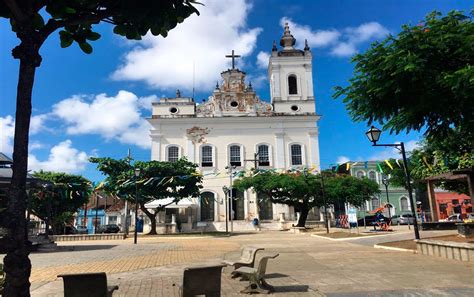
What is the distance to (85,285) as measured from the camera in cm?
447

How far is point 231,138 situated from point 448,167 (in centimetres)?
2325

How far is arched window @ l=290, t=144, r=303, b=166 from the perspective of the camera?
42.8 m

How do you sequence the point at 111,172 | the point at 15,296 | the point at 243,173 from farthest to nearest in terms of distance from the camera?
the point at 243,173 → the point at 111,172 → the point at 15,296

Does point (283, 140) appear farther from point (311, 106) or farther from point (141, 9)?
point (141, 9)

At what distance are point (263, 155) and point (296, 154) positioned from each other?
3.78m

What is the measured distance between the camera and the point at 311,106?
44094 millimetres

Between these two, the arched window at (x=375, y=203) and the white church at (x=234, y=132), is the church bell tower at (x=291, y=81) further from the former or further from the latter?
the arched window at (x=375, y=203)

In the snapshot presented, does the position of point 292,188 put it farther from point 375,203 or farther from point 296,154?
point 375,203

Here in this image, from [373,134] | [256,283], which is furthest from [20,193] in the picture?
[373,134]

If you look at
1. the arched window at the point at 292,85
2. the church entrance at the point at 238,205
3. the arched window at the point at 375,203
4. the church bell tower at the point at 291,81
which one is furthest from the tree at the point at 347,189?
the arched window at the point at 375,203

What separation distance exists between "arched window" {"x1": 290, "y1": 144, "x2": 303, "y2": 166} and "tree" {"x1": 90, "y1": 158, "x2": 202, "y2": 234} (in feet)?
49.2

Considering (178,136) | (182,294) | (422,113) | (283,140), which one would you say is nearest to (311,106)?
(283,140)

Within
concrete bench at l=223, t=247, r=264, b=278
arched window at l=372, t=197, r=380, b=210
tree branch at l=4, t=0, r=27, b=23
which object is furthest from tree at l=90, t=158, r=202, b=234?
arched window at l=372, t=197, r=380, b=210

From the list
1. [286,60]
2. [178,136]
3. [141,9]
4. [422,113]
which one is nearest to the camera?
[141,9]
